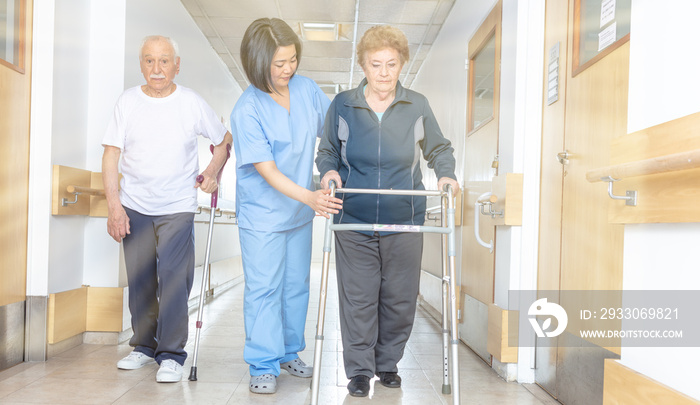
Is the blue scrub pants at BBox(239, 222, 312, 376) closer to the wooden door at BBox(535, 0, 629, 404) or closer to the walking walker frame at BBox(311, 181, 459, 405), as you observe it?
the walking walker frame at BBox(311, 181, 459, 405)

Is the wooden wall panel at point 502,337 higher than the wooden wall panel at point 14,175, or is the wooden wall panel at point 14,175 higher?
the wooden wall panel at point 14,175

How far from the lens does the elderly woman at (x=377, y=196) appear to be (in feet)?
7.81

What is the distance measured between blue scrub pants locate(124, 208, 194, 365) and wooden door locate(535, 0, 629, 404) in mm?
1632

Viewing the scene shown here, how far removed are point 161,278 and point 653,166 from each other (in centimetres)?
209

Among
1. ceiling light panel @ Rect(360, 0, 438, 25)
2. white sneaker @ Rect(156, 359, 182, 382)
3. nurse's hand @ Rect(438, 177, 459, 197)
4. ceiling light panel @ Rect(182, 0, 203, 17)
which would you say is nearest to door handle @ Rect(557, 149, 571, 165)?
nurse's hand @ Rect(438, 177, 459, 197)

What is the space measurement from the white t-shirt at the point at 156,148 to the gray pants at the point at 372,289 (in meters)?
0.80

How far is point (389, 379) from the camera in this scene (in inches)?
102

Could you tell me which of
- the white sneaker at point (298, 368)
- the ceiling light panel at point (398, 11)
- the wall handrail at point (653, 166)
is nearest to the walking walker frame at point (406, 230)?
the wall handrail at point (653, 166)

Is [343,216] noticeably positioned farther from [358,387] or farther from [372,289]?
[358,387]

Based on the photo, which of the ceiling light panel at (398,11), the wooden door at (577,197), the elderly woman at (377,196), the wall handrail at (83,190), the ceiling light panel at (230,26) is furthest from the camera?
the ceiling light panel at (230,26)

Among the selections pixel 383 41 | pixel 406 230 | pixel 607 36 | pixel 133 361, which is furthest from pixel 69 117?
pixel 607 36

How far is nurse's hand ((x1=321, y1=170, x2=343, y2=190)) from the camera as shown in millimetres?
2201

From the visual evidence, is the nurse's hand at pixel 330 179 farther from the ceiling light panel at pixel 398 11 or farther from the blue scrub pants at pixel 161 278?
the ceiling light panel at pixel 398 11

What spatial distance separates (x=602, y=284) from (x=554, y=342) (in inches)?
21.6
